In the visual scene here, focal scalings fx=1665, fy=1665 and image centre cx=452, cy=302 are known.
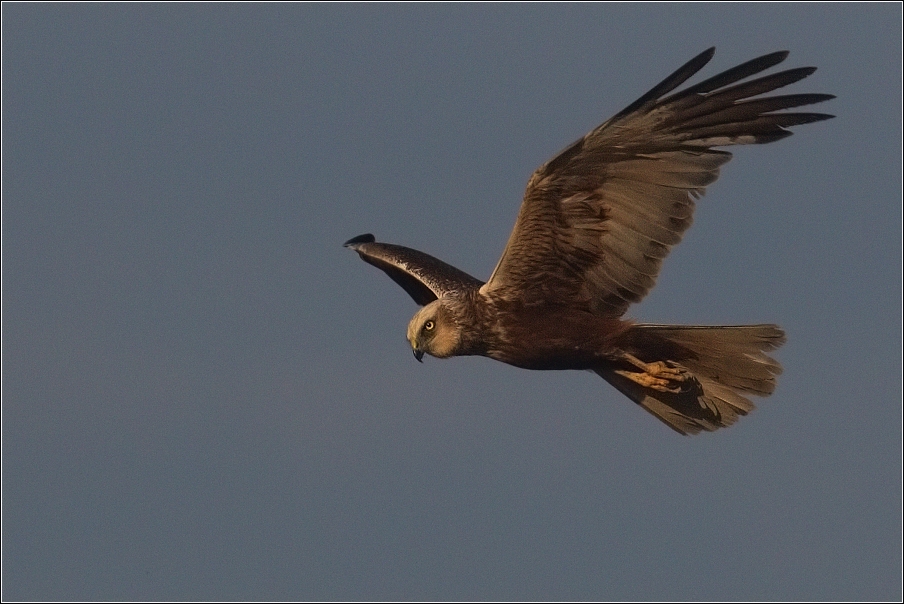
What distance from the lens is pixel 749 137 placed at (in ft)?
40.2

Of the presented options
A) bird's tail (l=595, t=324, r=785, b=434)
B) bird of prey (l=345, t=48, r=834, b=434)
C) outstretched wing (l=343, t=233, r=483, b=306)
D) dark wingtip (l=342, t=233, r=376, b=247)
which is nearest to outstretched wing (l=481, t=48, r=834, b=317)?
bird of prey (l=345, t=48, r=834, b=434)

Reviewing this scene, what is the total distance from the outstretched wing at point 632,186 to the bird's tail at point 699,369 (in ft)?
1.38

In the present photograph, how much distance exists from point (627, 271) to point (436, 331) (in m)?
1.63

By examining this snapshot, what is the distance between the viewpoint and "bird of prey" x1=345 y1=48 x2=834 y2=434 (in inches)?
482

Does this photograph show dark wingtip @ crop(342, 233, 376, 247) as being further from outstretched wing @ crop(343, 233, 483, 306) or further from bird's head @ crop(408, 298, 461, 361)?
bird's head @ crop(408, 298, 461, 361)

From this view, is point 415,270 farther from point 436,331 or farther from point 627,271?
point 627,271

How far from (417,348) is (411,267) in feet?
6.44

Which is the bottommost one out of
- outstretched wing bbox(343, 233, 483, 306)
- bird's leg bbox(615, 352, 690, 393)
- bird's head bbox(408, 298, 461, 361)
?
bird's leg bbox(615, 352, 690, 393)

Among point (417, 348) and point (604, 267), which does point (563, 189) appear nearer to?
point (604, 267)

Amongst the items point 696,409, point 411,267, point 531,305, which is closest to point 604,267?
point 531,305

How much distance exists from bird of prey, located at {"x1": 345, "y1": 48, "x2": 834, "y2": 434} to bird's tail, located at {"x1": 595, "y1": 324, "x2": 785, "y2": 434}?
1 cm

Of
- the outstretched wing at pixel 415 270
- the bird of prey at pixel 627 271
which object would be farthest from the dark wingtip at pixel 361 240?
the bird of prey at pixel 627 271

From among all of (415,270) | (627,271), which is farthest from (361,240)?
(627,271)

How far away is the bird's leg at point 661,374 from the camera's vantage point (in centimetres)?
1343
